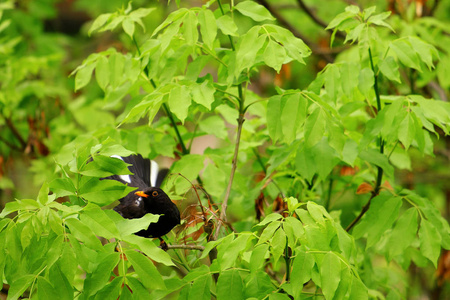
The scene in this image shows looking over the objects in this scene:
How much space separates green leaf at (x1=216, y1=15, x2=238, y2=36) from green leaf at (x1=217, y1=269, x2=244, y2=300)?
99 centimetres

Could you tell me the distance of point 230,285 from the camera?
1909mm

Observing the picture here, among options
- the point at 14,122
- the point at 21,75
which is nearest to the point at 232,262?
the point at 21,75

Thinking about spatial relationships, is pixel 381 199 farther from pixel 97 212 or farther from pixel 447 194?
pixel 447 194

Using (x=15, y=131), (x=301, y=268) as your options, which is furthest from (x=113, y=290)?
(x=15, y=131)

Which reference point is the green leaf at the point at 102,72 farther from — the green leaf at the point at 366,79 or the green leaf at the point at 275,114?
the green leaf at the point at 366,79

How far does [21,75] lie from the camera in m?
4.05

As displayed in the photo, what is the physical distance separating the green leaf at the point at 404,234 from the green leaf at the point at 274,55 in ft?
3.30

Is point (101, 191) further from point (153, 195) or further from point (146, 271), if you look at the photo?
point (153, 195)

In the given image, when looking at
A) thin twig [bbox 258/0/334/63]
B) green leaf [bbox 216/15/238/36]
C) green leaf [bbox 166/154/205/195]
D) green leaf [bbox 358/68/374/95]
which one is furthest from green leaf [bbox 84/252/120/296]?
thin twig [bbox 258/0/334/63]

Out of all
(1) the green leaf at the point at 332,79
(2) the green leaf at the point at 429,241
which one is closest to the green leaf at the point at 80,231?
(1) the green leaf at the point at 332,79

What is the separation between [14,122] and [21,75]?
0.68m

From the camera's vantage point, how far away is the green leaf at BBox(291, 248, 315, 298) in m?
1.80

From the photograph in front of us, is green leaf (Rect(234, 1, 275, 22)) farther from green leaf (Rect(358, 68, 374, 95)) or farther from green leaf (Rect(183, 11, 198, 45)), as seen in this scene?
green leaf (Rect(358, 68, 374, 95))

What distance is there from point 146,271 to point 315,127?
0.94 metres
